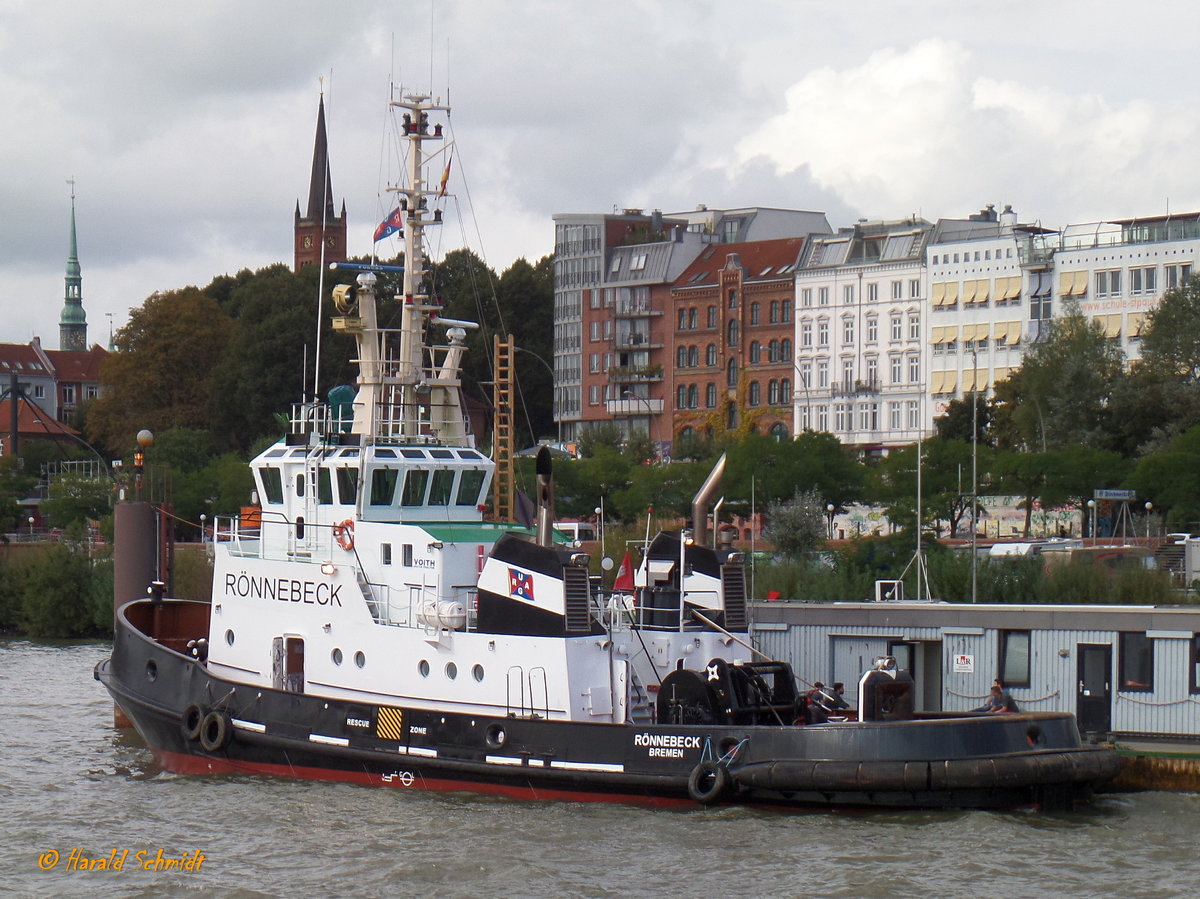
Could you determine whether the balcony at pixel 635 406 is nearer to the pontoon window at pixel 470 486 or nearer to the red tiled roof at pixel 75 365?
the red tiled roof at pixel 75 365

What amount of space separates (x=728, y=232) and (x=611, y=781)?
245ft

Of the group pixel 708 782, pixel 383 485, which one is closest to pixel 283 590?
pixel 383 485

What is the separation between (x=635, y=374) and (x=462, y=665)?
224ft

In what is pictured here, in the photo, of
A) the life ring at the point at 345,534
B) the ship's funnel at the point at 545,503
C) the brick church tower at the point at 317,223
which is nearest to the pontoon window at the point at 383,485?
the life ring at the point at 345,534

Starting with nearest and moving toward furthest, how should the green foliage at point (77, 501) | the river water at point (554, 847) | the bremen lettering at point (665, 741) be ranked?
the river water at point (554, 847) → the bremen lettering at point (665, 741) → the green foliage at point (77, 501)

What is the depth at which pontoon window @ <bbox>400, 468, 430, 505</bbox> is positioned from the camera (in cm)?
2378

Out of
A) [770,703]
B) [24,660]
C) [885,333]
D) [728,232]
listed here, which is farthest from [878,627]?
[728,232]

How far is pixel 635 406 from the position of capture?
90125 mm

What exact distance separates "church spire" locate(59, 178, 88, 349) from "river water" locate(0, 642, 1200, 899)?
144840mm

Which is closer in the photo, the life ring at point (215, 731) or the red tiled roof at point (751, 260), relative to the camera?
the life ring at point (215, 731)

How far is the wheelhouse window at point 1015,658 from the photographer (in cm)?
2447

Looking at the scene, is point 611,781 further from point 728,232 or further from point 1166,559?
point 728,232

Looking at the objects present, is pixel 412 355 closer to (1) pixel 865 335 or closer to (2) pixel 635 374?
(1) pixel 865 335

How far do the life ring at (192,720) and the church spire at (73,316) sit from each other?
142286 millimetres
